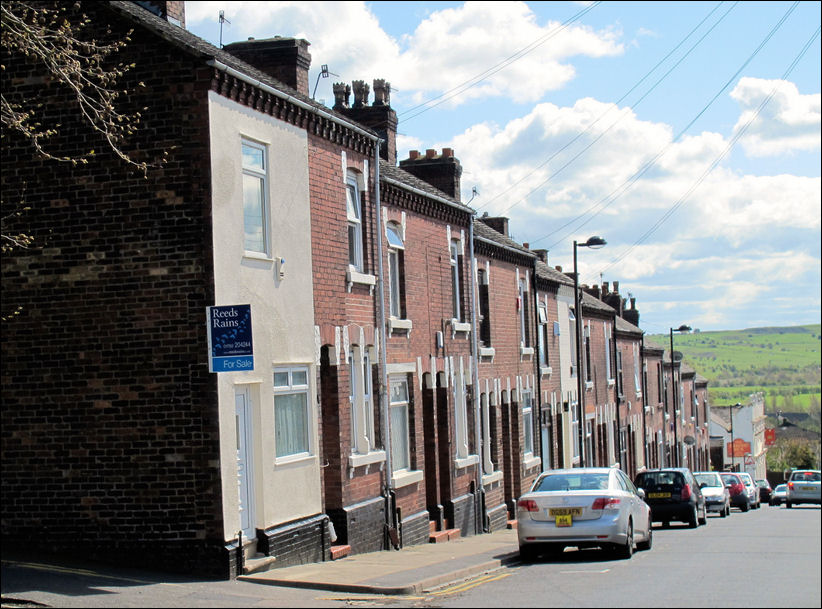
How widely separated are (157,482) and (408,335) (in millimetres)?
8731

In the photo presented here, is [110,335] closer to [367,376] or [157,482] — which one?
[157,482]

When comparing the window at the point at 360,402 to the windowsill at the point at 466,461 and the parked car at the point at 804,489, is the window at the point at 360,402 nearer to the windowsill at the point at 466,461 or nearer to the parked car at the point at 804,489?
the windowsill at the point at 466,461

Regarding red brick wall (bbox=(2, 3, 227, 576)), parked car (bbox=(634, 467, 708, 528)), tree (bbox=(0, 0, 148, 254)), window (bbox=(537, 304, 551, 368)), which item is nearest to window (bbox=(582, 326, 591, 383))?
window (bbox=(537, 304, 551, 368))

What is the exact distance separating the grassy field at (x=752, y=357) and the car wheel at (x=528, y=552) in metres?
17.7

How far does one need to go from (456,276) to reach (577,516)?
10.1 meters

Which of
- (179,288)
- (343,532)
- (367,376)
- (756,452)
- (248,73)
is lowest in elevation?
(756,452)

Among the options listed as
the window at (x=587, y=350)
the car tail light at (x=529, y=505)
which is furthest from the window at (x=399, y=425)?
the window at (x=587, y=350)

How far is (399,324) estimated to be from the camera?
69.8ft

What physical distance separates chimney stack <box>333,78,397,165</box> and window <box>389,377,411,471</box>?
19.4ft

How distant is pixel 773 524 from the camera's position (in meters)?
29.4

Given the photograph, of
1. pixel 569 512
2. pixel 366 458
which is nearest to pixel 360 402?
pixel 366 458

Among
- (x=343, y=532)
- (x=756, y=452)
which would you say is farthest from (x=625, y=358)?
(x=756, y=452)

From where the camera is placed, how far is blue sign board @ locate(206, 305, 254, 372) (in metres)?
13.5

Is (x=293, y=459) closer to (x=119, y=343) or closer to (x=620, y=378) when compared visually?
(x=119, y=343)
